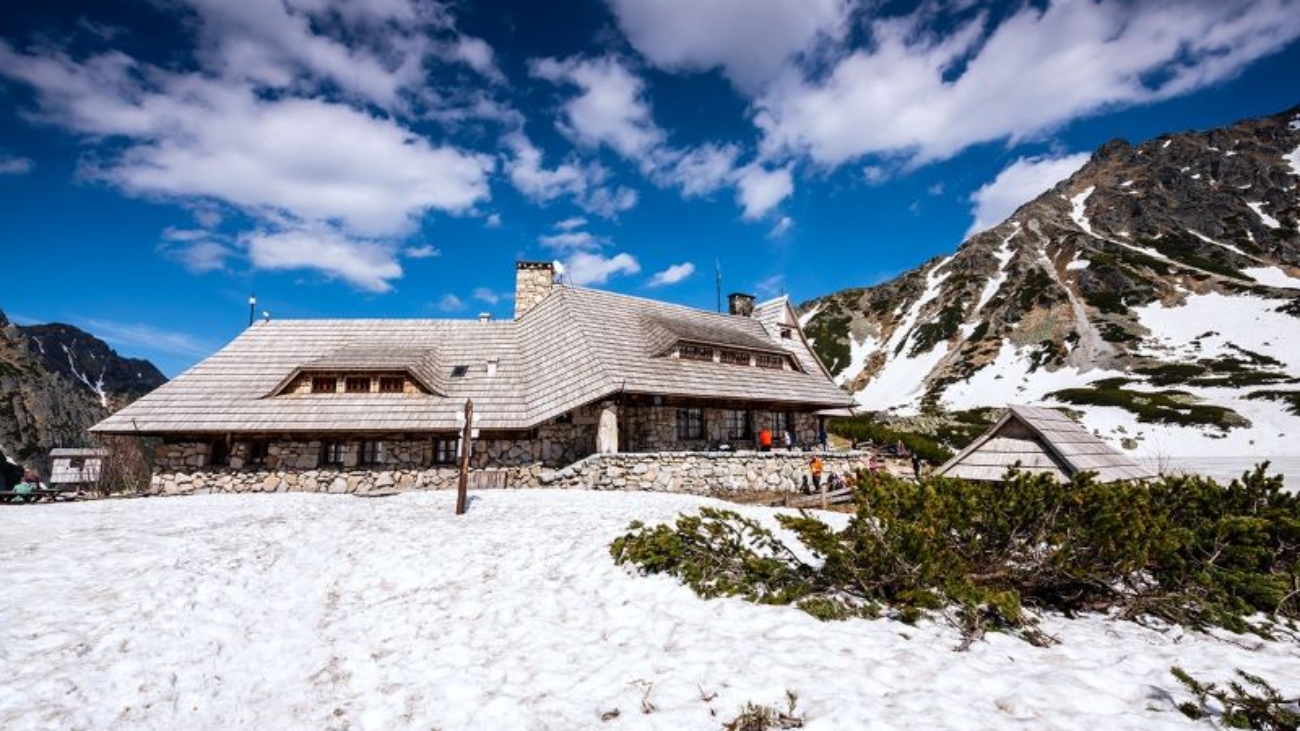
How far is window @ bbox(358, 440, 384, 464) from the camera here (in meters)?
20.5

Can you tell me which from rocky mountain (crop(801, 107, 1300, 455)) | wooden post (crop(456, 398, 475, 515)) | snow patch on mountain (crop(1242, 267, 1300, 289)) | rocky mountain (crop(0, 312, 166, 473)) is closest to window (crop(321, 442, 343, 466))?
wooden post (crop(456, 398, 475, 515))

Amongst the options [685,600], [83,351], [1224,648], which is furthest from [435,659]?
[83,351]

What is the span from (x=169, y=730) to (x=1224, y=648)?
423 inches

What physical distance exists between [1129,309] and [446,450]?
101m

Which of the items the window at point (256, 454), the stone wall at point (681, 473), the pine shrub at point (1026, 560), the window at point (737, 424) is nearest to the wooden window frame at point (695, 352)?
the window at point (737, 424)

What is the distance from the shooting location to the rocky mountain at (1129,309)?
174 ft

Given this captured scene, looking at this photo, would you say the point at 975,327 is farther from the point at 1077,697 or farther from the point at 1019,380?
the point at 1077,697

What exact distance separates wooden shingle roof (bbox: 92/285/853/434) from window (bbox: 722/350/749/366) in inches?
21.8

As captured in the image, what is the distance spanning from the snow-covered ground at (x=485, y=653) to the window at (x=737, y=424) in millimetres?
14680

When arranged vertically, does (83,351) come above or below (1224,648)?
above

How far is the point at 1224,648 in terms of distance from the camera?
6.40 metres

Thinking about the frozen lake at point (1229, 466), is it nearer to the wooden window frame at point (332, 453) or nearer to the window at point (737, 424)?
the window at point (737, 424)

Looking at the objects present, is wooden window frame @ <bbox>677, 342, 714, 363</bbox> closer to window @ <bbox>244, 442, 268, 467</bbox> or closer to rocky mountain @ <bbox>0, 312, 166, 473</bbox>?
window @ <bbox>244, 442, 268, 467</bbox>

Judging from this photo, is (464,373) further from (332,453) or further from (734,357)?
(734,357)
